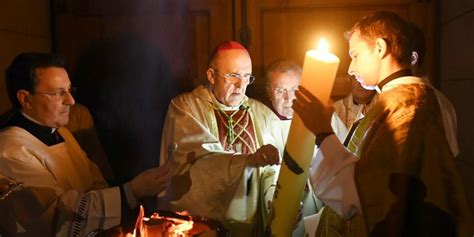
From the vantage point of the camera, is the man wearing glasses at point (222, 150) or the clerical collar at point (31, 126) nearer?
the clerical collar at point (31, 126)

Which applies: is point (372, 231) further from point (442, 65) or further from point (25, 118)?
point (442, 65)

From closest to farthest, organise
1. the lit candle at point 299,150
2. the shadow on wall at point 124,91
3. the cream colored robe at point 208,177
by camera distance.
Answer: the lit candle at point 299,150
the cream colored robe at point 208,177
the shadow on wall at point 124,91

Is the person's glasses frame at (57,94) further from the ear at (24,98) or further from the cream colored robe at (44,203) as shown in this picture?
the cream colored robe at (44,203)

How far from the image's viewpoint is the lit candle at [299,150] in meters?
1.87

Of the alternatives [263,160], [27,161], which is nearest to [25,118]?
[27,161]

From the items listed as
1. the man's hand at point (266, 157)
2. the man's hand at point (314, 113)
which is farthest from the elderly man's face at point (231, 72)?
the man's hand at point (314, 113)

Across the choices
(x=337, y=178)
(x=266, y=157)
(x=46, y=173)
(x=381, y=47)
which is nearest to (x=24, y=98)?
(x=46, y=173)

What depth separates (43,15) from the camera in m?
4.08

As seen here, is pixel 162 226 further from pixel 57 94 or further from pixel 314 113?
pixel 57 94

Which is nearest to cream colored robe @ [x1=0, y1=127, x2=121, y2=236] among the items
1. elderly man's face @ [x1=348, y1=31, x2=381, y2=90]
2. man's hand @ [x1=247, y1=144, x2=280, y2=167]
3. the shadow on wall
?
man's hand @ [x1=247, y1=144, x2=280, y2=167]

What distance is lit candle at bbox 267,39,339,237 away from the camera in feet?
6.13

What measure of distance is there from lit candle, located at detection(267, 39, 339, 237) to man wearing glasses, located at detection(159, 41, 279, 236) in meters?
0.48

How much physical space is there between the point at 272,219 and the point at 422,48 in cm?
107

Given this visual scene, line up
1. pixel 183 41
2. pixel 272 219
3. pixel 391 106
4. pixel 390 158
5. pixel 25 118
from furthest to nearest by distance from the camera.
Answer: pixel 183 41 → pixel 25 118 → pixel 272 219 → pixel 391 106 → pixel 390 158
